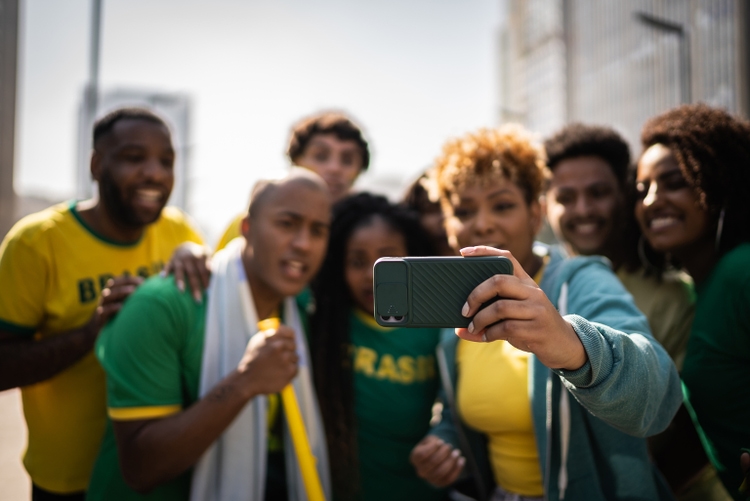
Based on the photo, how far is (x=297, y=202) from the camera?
245 cm

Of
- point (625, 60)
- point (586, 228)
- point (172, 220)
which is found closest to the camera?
point (586, 228)

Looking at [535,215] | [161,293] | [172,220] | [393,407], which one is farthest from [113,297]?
[535,215]

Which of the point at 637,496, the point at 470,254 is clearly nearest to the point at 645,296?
the point at 637,496

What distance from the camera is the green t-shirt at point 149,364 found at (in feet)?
6.46

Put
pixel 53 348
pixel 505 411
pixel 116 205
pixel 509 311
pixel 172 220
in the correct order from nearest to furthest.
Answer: pixel 509 311
pixel 505 411
pixel 53 348
pixel 116 205
pixel 172 220

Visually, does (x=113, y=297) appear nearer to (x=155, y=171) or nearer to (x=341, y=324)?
(x=155, y=171)

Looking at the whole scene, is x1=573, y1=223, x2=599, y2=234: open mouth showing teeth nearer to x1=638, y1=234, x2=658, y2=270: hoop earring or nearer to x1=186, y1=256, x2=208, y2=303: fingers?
x1=638, y1=234, x2=658, y2=270: hoop earring

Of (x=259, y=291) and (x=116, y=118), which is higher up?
(x=116, y=118)

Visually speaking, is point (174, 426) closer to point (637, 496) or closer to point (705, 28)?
point (637, 496)

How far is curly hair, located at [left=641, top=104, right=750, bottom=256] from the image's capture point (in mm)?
1990

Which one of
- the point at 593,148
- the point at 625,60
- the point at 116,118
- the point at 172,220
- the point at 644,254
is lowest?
the point at 644,254

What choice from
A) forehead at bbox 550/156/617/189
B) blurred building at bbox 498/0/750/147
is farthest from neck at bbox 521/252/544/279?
blurred building at bbox 498/0/750/147

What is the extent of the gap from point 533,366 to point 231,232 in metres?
2.20

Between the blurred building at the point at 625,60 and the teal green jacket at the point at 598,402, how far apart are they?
4101mm
